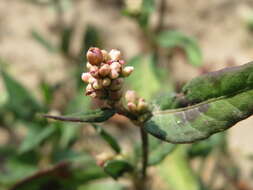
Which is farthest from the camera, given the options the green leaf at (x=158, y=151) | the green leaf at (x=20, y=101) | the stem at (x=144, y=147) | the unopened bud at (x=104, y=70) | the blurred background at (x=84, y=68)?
the green leaf at (x=20, y=101)

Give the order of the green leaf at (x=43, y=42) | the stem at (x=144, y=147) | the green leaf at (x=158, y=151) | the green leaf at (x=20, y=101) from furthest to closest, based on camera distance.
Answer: the green leaf at (x=43, y=42)
the green leaf at (x=20, y=101)
the green leaf at (x=158, y=151)
the stem at (x=144, y=147)

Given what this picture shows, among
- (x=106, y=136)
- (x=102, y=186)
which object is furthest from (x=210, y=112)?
(x=102, y=186)

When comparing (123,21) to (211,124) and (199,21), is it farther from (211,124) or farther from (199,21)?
(211,124)

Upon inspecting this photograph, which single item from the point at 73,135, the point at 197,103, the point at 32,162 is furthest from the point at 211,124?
the point at 32,162

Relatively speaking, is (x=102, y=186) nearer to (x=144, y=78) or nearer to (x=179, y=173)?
(x=179, y=173)

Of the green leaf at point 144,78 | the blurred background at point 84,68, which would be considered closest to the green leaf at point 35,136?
the blurred background at point 84,68

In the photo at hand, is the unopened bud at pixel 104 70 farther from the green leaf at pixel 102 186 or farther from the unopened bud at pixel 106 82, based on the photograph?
the green leaf at pixel 102 186
